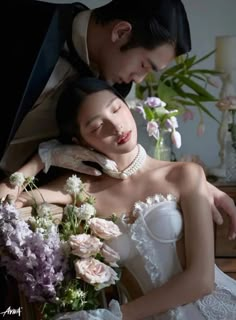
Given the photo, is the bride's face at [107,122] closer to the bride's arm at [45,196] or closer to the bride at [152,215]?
the bride at [152,215]

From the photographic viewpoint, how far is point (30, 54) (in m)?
1.48

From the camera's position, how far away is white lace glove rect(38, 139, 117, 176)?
1482 millimetres

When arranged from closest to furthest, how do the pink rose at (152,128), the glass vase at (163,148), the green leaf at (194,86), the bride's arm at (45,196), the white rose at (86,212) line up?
the white rose at (86,212) < the bride's arm at (45,196) < the pink rose at (152,128) < the glass vase at (163,148) < the green leaf at (194,86)

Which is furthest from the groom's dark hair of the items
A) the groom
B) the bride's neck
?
the bride's neck

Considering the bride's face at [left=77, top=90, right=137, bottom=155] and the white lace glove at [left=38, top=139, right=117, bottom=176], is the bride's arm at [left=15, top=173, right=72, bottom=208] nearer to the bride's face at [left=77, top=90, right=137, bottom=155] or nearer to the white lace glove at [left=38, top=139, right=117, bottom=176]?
the white lace glove at [left=38, top=139, right=117, bottom=176]

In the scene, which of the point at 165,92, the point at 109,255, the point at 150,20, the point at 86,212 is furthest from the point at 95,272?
the point at 165,92

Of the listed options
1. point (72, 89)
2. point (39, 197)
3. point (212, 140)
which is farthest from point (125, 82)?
point (212, 140)

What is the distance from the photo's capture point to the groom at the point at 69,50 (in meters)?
1.48

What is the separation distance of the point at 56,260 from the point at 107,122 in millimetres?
351

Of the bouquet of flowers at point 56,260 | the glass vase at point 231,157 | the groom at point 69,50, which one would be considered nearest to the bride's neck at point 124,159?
the groom at point 69,50

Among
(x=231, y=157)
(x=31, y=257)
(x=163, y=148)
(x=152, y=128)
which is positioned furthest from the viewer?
(x=231, y=157)

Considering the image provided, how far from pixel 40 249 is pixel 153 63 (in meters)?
0.59

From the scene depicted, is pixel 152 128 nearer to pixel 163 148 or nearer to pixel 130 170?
pixel 163 148

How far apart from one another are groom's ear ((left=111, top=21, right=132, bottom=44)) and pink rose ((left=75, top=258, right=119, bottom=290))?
0.57 metres
